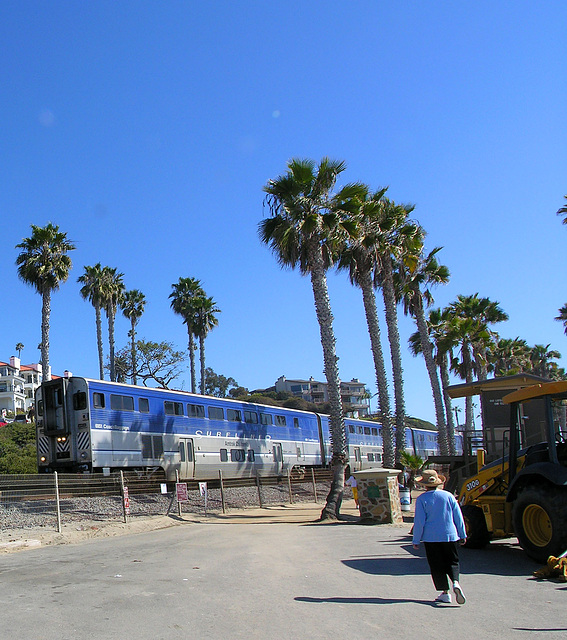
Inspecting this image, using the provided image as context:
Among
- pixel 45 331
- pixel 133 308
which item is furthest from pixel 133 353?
pixel 45 331

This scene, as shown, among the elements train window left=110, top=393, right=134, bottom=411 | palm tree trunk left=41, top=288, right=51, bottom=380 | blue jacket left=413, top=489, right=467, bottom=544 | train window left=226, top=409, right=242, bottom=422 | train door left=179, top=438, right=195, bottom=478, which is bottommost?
train door left=179, top=438, right=195, bottom=478

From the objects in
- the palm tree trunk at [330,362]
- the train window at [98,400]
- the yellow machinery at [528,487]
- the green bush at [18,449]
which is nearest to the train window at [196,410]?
the train window at [98,400]

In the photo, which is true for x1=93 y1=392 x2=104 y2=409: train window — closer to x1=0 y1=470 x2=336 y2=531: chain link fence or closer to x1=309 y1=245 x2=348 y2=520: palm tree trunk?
x1=0 y1=470 x2=336 y2=531: chain link fence

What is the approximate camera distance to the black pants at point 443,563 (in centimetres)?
656

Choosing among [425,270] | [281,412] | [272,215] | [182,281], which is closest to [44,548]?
[272,215]

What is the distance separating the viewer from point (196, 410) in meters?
25.4

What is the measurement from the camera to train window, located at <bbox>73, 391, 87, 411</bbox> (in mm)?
20844

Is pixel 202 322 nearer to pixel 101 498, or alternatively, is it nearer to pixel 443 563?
pixel 101 498

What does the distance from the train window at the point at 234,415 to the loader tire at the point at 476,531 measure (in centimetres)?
1772

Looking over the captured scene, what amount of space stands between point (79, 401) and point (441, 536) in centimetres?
1670

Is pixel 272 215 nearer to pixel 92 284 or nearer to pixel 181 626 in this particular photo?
pixel 181 626

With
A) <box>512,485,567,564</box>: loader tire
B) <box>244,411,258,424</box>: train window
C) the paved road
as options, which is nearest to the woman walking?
the paved road

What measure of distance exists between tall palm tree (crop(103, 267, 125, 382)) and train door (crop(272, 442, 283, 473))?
2200 cm

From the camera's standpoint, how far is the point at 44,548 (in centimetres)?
1252
